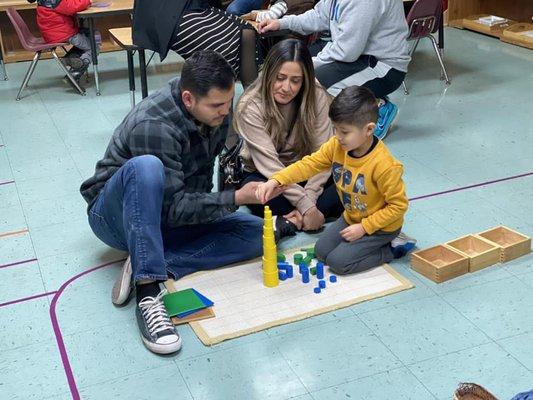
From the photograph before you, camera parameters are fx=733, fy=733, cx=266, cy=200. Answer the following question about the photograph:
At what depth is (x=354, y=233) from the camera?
2.74 m

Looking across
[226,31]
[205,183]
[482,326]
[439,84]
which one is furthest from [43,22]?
[482,326]

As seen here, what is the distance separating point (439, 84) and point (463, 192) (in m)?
2.03

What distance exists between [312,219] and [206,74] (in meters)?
0.93

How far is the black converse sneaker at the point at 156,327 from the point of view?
90.6 inches

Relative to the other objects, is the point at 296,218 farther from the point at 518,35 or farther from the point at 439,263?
the point at 518,35

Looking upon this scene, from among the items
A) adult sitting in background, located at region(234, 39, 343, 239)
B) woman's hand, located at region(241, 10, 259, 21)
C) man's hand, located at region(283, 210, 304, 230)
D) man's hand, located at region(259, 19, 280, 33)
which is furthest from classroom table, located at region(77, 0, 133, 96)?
man's hand, located at region(283, 210, 304, 230)

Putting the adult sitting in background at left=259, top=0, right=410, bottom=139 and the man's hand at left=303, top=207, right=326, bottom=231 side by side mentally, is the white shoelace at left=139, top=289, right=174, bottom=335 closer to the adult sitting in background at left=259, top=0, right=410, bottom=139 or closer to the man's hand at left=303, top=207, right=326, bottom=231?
the man's hand at left=303, top=207, right=326, bottom=231

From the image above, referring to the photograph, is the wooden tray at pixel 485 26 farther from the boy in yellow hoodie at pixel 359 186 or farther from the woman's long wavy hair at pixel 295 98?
the boy in yellow hoodie at pixel 359 186

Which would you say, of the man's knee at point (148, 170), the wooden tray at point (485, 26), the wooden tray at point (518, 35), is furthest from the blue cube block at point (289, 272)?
the wooden tray at point (485, 26)

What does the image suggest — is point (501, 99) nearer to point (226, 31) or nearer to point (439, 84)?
point (439, 84)

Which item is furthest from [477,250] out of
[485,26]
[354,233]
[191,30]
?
[485,26]

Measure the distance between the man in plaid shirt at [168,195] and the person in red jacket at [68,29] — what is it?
9.78 feet

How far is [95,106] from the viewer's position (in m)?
5.09

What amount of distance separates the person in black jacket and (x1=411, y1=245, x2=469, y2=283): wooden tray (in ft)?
5.77
